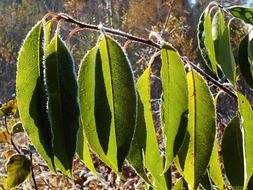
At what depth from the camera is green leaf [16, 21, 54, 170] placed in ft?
2.06

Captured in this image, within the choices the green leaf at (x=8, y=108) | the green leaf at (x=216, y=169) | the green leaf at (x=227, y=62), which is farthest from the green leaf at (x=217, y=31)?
the green leaf at (x=8, y=108)

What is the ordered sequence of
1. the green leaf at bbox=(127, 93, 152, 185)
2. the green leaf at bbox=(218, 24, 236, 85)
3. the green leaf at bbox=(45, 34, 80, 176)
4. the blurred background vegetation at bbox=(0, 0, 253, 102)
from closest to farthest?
the green leaf at bbox=(45, 34, 80, 176), the green leaf at bbox=(127, 93, 152, 185), the green leaf at bbox=(218, 24, 236, 85), the blurred background vegetation at bbox=(0, 0, 253, 102)

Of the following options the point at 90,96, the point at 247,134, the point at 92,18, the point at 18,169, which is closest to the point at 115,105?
the point at 90,96

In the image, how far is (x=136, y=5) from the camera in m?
14.2

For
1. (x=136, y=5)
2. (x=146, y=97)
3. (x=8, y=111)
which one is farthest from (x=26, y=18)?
(x=146, y=97)

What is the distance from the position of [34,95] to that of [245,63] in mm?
402

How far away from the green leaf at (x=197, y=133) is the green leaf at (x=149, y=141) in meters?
0.04

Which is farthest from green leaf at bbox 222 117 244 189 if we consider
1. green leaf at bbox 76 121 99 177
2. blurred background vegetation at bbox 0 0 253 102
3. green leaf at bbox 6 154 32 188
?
blurred background vegetation at bbox 0 0 253 102

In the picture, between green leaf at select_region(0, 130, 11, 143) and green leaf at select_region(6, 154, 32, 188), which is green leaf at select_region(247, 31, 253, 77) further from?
green leaf at select_region(0, 130, 11, 143)

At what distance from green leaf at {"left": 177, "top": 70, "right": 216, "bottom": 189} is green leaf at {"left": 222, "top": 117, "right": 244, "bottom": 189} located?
0.15 m

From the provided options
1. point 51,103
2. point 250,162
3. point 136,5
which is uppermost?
point 136,5

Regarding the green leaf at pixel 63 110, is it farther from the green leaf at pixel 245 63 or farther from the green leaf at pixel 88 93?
the green leaf at pixel 245 63

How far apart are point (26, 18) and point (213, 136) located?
1500 cm

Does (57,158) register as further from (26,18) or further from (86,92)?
(26,18)
